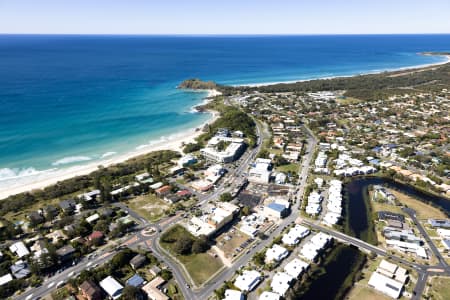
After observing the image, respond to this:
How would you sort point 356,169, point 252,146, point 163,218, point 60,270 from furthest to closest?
point 252,146, point 356,169, point 163,218, point 60,270

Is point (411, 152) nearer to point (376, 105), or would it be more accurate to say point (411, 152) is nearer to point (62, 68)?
point (376, 105)

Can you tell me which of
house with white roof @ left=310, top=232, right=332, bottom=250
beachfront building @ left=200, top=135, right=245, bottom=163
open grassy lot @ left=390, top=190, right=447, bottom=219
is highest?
beachfront building @ left=200, top=135, right=245, bottom=163

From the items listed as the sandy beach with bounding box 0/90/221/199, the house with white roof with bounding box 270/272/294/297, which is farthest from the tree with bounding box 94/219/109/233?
the house with white roof with bounding box 270/272/294/297

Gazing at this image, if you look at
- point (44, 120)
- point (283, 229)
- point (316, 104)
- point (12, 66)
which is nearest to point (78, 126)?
point (44, 120)

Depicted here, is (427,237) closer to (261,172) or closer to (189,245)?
(261,172)

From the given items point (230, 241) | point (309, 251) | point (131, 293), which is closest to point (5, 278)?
point (131, 293)

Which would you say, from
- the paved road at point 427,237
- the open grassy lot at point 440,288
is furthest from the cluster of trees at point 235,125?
the open grassy lot at point 440,288

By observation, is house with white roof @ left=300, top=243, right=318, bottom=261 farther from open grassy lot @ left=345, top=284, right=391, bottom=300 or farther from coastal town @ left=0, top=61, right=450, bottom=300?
open grassy lot @ left=345, top=284, right=391, bottom=300
